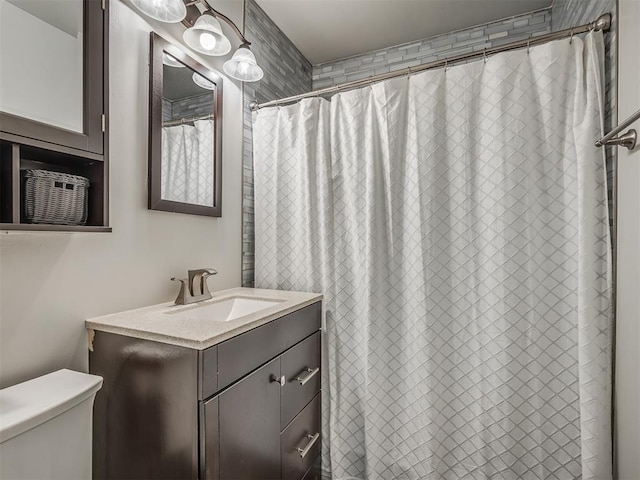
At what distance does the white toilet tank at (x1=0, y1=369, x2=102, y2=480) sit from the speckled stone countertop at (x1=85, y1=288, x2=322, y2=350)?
0.17m

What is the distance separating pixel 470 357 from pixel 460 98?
1.15 metres

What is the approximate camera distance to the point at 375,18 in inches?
79.7

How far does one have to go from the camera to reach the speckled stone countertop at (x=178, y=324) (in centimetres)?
94

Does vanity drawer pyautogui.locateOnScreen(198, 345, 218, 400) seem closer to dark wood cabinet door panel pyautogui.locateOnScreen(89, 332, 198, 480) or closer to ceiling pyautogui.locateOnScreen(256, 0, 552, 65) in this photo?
dark wood cabinet door panel pyautogui.locateOnScreen(89, 332, 198, 480)

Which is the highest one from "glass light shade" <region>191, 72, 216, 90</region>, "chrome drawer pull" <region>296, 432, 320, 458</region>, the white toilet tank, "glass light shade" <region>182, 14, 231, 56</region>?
"glass light shade" <region>182, 14, 231, 56</region>

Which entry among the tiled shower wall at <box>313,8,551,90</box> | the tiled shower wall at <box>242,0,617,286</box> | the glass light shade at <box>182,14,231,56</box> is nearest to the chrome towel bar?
the tiled shower wall at <box>242,0,617,286</box>

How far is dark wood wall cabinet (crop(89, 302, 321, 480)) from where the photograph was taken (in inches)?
36.0

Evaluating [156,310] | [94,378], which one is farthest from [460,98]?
[94,378]

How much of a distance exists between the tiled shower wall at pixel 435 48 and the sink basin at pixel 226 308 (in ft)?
5.95

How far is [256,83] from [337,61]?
0.90 meters

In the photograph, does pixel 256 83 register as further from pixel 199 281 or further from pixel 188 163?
pixel 199 281

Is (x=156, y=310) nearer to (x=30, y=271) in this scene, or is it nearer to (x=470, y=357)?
(x=30, y=271)

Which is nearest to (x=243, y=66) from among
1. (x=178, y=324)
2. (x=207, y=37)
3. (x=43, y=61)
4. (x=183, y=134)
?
(x=207, y=37)

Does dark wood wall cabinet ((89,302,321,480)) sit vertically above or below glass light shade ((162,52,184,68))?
below
